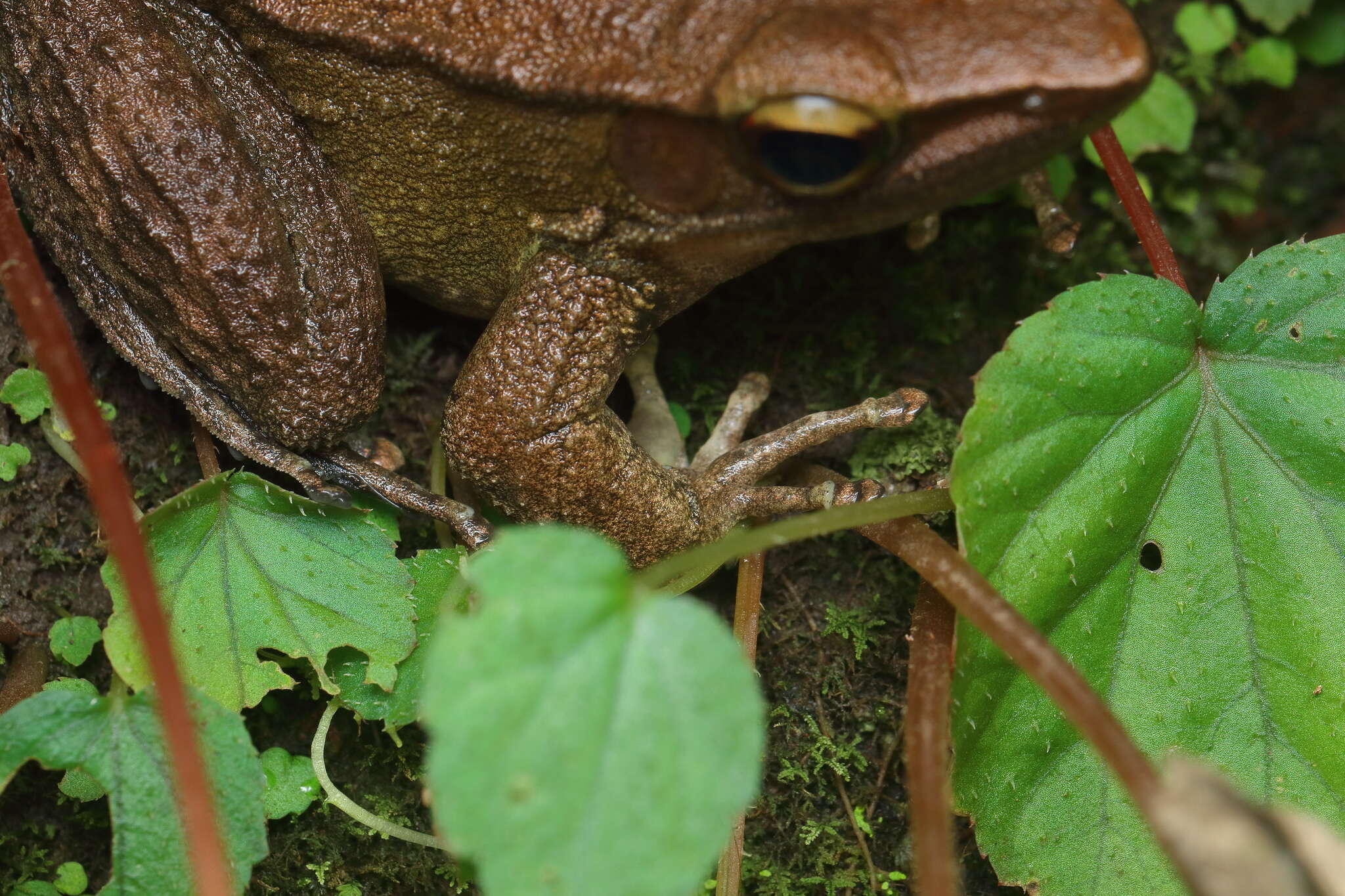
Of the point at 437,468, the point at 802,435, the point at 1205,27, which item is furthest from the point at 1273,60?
the point at 437,468

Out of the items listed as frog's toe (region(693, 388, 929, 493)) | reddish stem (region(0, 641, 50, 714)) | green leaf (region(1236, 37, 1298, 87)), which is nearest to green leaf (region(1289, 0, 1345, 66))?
green leaf (region(1236, 37, 1298, 87))

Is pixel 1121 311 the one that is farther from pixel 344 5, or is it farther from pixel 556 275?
pixel 344 5

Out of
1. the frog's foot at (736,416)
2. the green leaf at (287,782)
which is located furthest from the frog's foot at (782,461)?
the green leaf at (287,782)

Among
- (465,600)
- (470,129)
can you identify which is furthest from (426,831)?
(470,129)

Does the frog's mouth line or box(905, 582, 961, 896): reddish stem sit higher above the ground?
the frog's mouth line

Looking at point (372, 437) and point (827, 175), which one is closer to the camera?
point (827, 175)

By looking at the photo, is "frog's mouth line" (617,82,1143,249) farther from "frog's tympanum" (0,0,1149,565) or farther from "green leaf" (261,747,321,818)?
"green leaf" (261,747,321,818)
